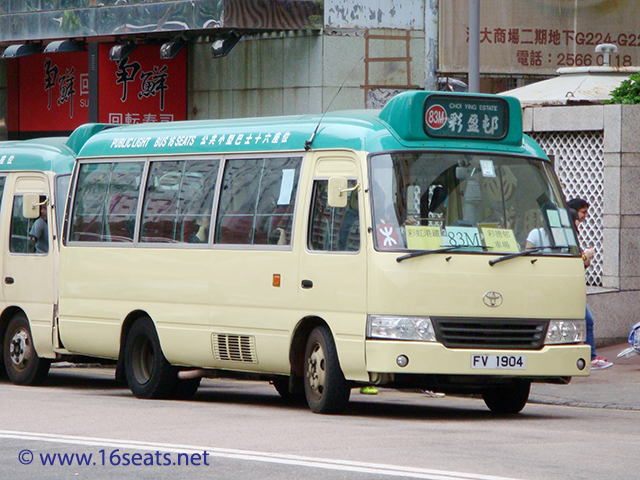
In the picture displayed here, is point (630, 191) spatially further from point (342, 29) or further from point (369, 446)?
point (369, 446)

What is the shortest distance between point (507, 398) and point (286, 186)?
8.56ft

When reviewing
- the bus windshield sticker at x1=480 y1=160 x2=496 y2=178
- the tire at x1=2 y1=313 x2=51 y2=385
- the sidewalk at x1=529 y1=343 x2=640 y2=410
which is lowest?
the sidewalk at x1=529 y1=343 x2=640 y2=410

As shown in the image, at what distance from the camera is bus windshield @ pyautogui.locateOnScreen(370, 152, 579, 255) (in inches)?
400

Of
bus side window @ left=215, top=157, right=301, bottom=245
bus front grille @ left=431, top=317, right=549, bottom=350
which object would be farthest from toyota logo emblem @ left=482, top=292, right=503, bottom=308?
bus side window @ left=215, top=157, right=301, bottom=245

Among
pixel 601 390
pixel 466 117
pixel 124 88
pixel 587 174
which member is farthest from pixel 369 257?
pixel 124 88

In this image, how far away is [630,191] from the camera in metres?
16.9

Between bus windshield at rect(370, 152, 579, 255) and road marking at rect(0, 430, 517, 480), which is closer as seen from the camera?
road marking at rect(0, 430, 517, 480)

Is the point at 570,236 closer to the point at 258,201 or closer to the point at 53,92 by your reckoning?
the point at 258,201

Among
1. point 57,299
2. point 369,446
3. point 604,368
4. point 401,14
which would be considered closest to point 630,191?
point 604,368

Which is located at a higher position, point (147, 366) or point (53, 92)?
point (53, 92)

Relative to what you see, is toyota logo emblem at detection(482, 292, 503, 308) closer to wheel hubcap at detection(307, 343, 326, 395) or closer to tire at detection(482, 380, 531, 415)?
tire at detection(482, 380, 531, 415)

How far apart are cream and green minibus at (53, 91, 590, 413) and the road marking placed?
2263 mm

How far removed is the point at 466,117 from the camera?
10.7m

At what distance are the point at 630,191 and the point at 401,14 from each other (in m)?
6.08
